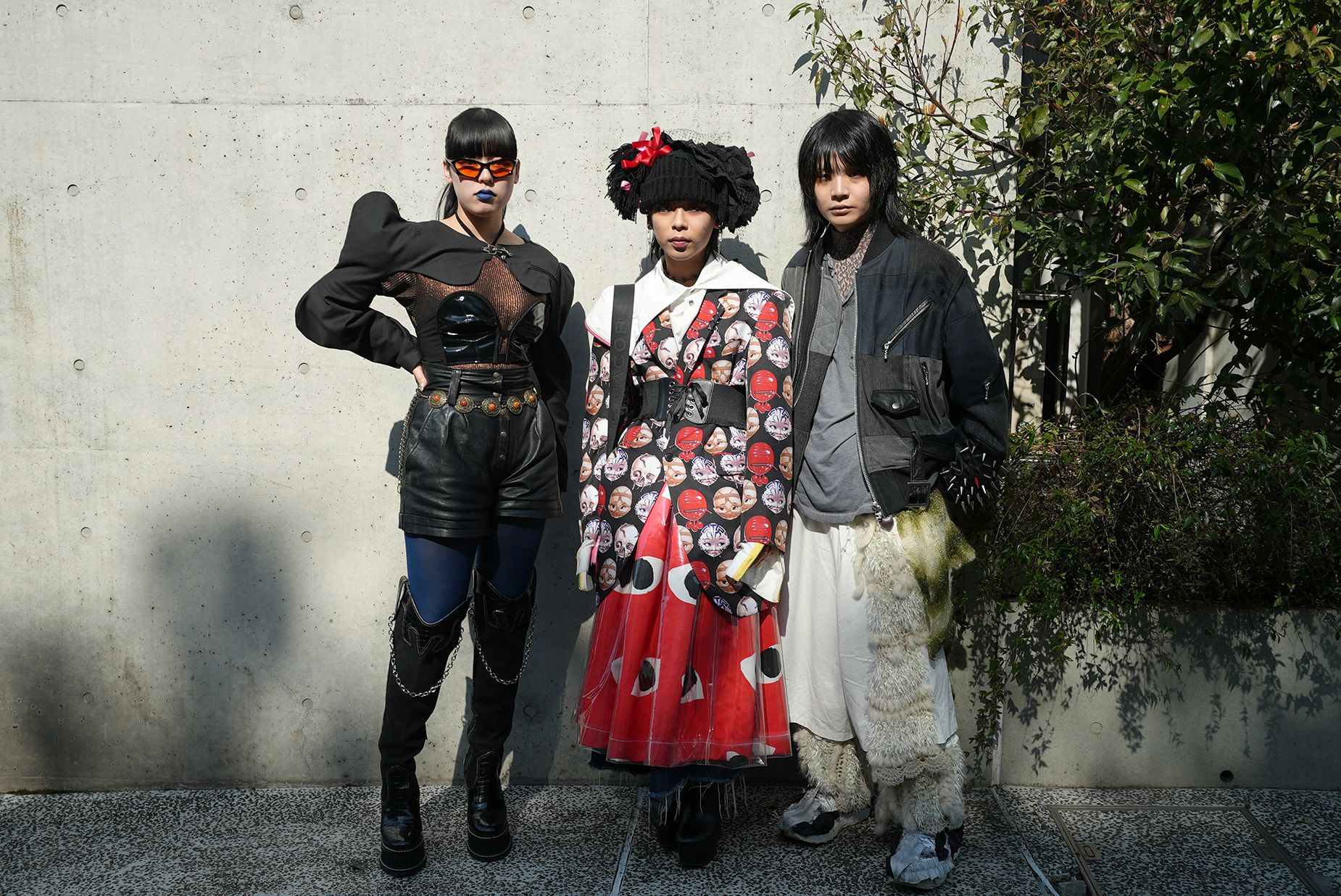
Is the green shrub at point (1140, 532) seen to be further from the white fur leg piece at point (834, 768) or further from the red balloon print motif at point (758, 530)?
the red balloon print motif at point (758, 530)

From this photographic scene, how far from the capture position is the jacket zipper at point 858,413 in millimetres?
2791

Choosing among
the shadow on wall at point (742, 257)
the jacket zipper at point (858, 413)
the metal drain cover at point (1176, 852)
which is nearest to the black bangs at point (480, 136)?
the shadow on wall at point (742, 257)

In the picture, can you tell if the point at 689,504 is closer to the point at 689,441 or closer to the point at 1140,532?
the point at 689,441

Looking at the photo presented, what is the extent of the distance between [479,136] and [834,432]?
119cm

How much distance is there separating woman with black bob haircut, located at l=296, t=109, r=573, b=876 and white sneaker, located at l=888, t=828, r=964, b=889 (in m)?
1.07

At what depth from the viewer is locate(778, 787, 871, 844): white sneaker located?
3.02 m

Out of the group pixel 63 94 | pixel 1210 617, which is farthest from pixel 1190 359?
pixel 63 94

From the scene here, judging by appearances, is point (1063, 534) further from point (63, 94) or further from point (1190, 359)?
point (63, 94)

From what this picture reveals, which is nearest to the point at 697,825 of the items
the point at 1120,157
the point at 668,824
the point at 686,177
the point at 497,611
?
the point at 668,824

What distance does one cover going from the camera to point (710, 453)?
2.81 meters

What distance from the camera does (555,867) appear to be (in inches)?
116

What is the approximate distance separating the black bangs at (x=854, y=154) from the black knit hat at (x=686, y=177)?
156 millimetres

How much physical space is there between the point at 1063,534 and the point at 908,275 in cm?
95

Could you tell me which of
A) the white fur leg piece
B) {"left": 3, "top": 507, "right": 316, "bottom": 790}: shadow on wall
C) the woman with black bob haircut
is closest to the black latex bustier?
the woman with black bob haircut
